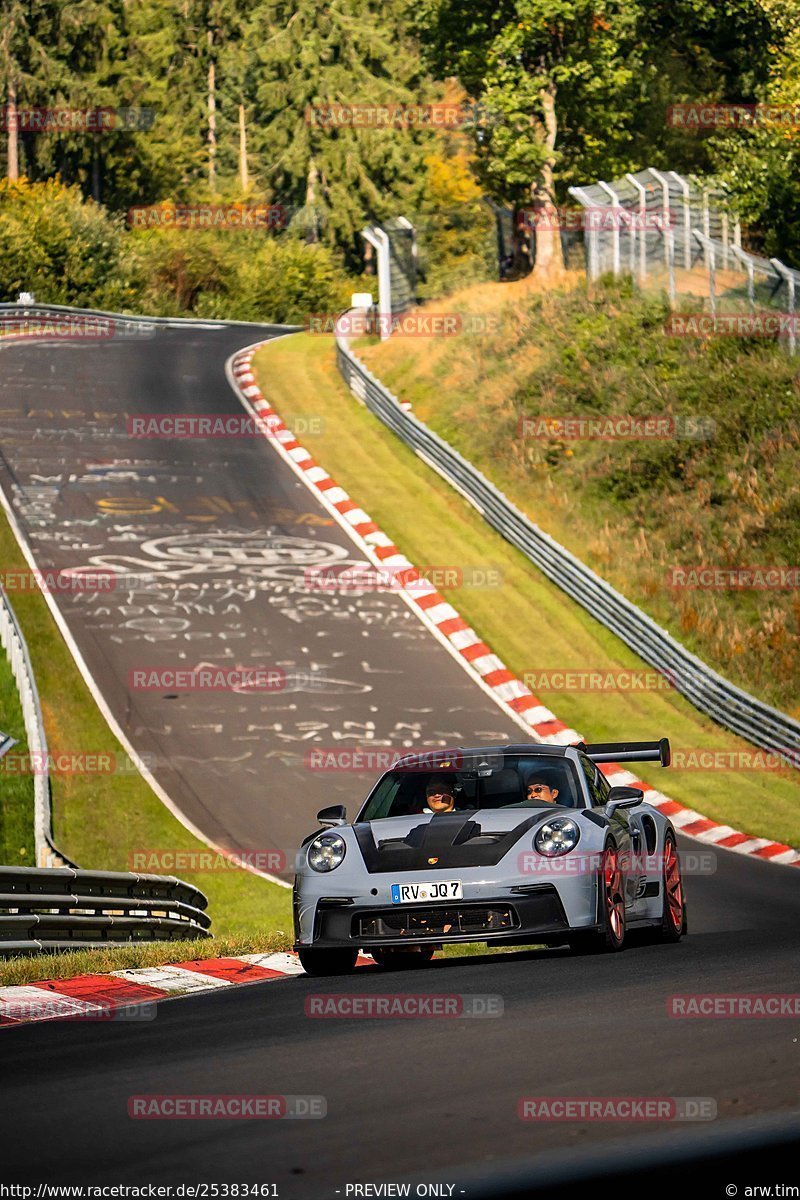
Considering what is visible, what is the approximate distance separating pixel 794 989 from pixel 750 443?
24313 millimetres

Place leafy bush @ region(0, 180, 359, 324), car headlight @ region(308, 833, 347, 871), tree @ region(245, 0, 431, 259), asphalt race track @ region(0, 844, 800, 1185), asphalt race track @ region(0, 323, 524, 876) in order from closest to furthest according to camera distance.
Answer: asphalt race track @ region(0, 844, 800, 1185)
car headlight @ region(308, 833, 347, 871)
asphalt race track @ region(0, 323, 524, 876)
leafy bush @ region(0, 180, 359, 324)
tree @ region(245, 0, 431, 259)

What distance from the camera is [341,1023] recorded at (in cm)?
779

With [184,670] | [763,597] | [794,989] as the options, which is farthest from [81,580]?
[794,989]

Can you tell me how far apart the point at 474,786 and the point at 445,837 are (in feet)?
3.50

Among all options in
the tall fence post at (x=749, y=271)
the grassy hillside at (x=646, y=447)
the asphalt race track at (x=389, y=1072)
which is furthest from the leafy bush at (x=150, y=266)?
the asphalt race track at (x=389, y=1072)

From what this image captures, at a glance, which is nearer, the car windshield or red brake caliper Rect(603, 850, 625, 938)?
red brake caliper Rect(603, 850, 625, 938)

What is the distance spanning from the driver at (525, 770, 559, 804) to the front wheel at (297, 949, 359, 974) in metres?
1.47

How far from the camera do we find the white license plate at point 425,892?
9539mm

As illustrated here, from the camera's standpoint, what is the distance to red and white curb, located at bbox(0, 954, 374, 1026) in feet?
29.5

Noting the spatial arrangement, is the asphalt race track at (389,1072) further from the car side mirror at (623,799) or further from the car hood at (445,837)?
the car side mirror at (623,799)

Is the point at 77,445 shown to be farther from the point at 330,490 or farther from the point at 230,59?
the point at 230,59

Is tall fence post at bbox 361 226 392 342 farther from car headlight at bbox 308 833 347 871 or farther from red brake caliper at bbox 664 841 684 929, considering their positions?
car headlight at bbox 308 833 347 871

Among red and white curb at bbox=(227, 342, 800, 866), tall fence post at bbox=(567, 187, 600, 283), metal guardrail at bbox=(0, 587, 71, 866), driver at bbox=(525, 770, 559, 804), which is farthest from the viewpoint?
tall fence post at bbox=(567, 187, 600, 283)

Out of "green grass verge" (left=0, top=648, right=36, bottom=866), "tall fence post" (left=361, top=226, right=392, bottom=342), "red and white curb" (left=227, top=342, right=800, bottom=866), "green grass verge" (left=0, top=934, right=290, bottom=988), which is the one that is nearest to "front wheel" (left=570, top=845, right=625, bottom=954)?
"green grass verge" (left=0, top=934, right=290, bottom=988)
